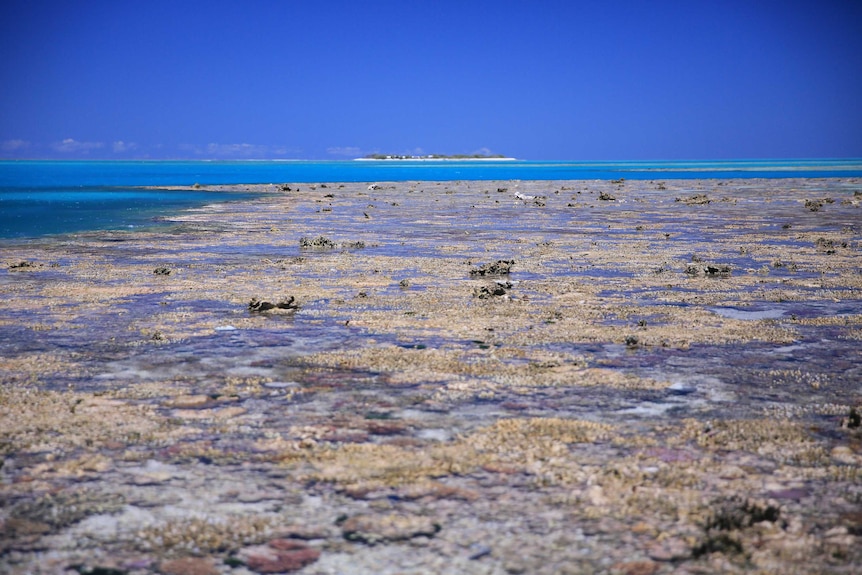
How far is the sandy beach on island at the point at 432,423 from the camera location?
14.3ft

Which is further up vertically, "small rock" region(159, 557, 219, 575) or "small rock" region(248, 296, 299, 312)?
"small rock" region(248, 296, 299, 312)

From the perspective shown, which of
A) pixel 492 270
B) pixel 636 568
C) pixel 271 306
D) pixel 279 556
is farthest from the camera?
pixel 492 270

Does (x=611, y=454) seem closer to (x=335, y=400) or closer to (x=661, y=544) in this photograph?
(x=661, y=544)

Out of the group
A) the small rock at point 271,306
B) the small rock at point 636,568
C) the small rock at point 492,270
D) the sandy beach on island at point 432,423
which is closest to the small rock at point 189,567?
the sandy beach on island at point 432,423

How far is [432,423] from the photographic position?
6.34m

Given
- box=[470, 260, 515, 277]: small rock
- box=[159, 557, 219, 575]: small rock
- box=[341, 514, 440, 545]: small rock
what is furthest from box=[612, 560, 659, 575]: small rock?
box=[470, 260, 515, 277]: small rock

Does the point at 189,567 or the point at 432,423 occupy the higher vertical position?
the point at 432,423

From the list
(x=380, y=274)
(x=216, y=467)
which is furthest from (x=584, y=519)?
(x=380, y=274)

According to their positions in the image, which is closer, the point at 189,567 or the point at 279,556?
the point at 189,567

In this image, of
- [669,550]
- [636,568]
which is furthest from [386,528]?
[669,550]

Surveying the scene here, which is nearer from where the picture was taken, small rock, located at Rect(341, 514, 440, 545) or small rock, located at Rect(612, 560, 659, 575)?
small rock, located at Rect(612, 560, 659, 575)

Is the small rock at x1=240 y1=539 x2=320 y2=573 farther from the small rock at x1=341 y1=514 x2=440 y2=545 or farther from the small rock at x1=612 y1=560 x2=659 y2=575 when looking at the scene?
the small rock at x1=612 y1=560 x2=659 y2=575

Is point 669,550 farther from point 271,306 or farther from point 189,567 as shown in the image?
point 271,306

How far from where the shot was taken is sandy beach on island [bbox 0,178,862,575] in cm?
434
